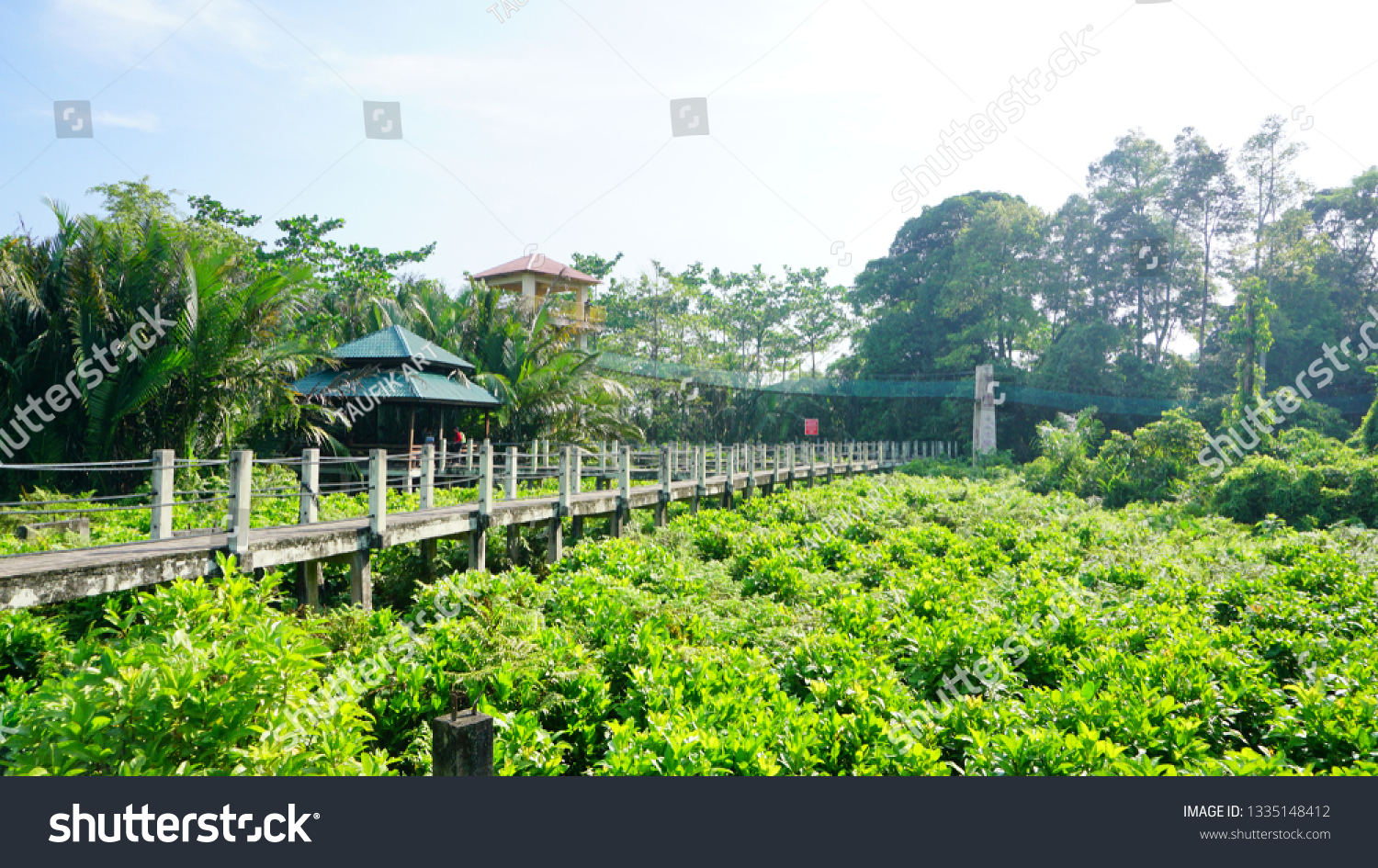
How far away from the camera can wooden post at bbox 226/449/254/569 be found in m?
6.05

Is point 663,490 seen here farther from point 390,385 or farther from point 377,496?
point 377,496

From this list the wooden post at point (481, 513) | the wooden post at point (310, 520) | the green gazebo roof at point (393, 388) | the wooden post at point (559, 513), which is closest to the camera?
the wooden post at point (310, 520)

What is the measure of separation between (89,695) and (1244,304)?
1308 inches

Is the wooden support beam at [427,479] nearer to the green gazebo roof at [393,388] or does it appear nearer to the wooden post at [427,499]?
the wooden post at [427,499]

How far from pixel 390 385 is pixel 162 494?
7.97 meters

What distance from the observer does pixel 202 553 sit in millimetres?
5859

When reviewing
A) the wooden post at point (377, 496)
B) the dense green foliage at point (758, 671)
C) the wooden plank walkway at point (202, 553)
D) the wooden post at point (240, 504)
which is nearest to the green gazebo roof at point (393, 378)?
the wooden plank walkway at point (202, 553)

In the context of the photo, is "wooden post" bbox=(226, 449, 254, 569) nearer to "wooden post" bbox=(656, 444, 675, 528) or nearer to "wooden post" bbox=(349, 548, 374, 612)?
"wooden post" bbox=(349, 548, 374, 612)

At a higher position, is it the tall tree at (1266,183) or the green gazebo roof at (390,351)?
the tall tree at (1266,183)

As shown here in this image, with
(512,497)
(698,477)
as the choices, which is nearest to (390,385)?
(512,497)

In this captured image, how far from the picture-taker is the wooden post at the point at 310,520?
7699 mm

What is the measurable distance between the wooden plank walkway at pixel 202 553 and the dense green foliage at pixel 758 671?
0.32m

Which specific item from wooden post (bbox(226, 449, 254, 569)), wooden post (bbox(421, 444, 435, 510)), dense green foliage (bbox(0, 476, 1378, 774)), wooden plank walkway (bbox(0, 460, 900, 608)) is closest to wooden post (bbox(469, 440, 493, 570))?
wooden plank walkway (bbox(0, 460, 900, 608))
